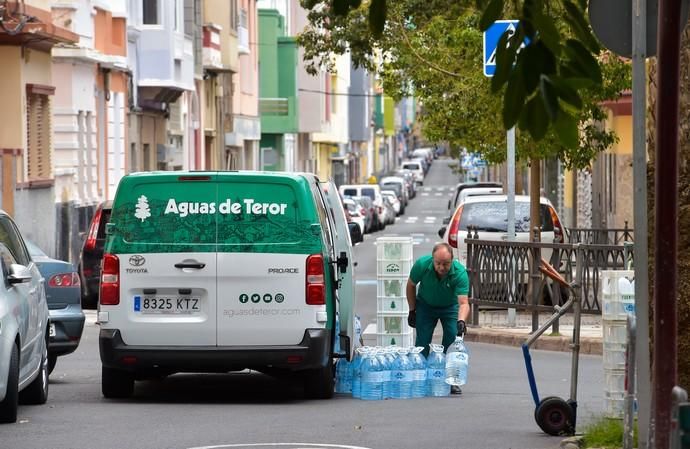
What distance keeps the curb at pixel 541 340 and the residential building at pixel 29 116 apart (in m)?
11.8

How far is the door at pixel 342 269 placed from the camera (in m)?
15.4

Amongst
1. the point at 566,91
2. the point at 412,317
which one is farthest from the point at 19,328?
the point at 566,91

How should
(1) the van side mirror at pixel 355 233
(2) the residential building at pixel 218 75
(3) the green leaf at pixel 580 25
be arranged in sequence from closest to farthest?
1. (3) the green leaf at pixel 580 25
2. (1) the van side mirror at pixel 355 233
3. (2) the residential building at pixel 218 75

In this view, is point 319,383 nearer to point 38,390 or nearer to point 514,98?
point 38,390

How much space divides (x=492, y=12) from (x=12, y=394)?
22.0ft

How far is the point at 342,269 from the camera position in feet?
50.2

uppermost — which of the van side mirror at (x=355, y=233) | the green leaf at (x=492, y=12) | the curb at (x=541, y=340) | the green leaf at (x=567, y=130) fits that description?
the green leaf at (x=492, y=12)

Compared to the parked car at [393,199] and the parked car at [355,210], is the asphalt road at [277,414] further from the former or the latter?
the parked car at [393,199]

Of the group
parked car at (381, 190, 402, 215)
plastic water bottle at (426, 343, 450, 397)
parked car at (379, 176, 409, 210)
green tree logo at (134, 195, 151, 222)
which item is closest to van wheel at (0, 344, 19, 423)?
green tree logo at (134, 195, 151, 222)

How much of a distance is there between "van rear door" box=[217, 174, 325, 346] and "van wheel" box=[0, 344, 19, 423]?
2009mm

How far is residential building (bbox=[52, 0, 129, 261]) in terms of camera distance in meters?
35.1

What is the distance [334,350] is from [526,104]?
8.72 metres

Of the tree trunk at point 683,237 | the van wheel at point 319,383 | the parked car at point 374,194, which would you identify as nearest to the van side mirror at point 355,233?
the van wheel at point 319,383

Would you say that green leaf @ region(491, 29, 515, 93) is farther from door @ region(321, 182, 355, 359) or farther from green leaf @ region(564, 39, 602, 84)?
door @ region(321, 182, 355, 359)
